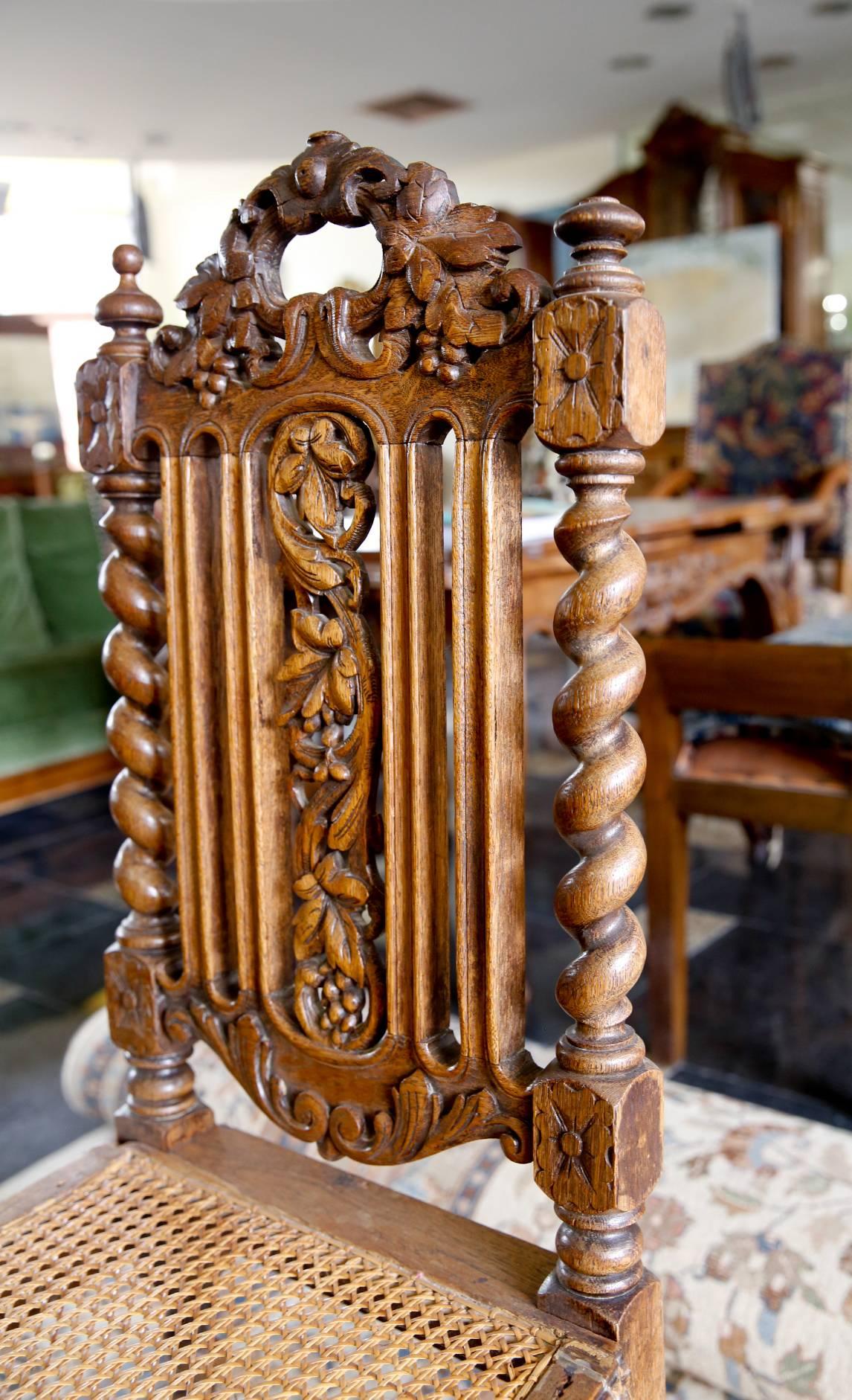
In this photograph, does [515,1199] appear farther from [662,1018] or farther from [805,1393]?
[662,1018]

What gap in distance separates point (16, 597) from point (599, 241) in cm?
388

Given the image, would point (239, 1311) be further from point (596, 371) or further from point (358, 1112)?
point (596, 371)

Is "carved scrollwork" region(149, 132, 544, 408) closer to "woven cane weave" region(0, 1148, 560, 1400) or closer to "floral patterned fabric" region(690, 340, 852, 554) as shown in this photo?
"woven cane weave" region(0, 1148, 560, 1400)

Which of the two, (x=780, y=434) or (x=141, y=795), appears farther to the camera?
(x=780, y=434)

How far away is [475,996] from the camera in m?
0.69

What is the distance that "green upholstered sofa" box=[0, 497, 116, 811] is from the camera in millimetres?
3688

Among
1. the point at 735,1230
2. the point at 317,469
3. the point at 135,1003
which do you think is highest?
the point at 317,469

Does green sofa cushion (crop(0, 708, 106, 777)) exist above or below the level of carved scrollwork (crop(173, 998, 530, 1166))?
below

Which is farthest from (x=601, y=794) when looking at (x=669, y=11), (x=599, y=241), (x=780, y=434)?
(x=669, y=11)

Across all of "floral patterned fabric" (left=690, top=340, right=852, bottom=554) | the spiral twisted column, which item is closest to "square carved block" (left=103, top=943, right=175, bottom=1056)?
the spiral twisted column

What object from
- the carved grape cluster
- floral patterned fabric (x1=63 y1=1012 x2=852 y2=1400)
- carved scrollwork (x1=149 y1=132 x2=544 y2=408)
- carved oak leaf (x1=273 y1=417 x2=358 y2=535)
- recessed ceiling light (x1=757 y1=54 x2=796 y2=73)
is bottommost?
floral patterned fabric (x1=63 y1=1012 x2=852 y2=1400)

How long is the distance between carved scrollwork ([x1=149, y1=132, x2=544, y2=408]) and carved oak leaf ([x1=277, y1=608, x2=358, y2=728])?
151mm

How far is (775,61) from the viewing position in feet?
21.1

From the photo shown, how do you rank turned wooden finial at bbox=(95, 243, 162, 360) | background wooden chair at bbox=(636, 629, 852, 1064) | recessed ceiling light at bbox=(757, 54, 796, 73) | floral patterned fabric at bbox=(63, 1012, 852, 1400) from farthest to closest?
1. recessed ceiling light at bbox=(757, 54, 796, 73)
2. background wooden chair at bbox=(636, 629, 852, 1064)
3. floral patterned fabric at bbox=(63, 1012, 852, 1400)
4. turned wooden finial at bbox=(95, 243, 162, 360)
